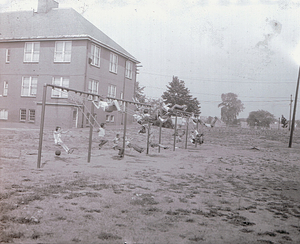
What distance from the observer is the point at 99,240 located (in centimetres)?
362

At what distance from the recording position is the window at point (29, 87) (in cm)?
2389

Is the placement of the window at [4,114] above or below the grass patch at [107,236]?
above

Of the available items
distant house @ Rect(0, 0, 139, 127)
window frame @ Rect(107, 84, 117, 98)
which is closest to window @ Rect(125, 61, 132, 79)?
window frame @ Rect(107, 84, 117, 98)

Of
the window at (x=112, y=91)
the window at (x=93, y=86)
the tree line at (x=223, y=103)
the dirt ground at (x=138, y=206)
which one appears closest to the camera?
the dirt ground at (x=138, y=206)

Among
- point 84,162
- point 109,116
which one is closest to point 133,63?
point 109,116

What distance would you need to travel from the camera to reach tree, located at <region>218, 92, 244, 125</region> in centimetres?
8081

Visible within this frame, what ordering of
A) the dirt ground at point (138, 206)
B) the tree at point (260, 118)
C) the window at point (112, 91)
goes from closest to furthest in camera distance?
1. the dirt ground at point (138, 206)
2. the window at point (112, 91)
3. the tree at point (260, 118)

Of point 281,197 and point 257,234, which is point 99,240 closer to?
point 257,234

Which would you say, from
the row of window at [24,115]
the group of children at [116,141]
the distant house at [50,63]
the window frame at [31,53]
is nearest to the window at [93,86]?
the distant house at [50,63]

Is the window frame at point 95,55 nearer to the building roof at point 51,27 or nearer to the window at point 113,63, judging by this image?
the building roof at point 51,27

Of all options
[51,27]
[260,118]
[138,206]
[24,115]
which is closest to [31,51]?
[51,27]

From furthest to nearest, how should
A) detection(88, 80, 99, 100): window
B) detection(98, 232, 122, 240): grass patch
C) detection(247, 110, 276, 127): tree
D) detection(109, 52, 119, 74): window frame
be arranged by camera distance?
detection(247, 110, 276, 127): tree → detection(109, 52, 119, 74): window frame → detection(88, 80, 99, 100): window → detection(98, 232, 122, 240): grass patch

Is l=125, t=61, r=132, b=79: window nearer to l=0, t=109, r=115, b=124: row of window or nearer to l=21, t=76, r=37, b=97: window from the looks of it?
l=0, t=109, r=115, b=124: row of window

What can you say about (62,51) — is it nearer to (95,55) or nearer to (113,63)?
(95,55)
